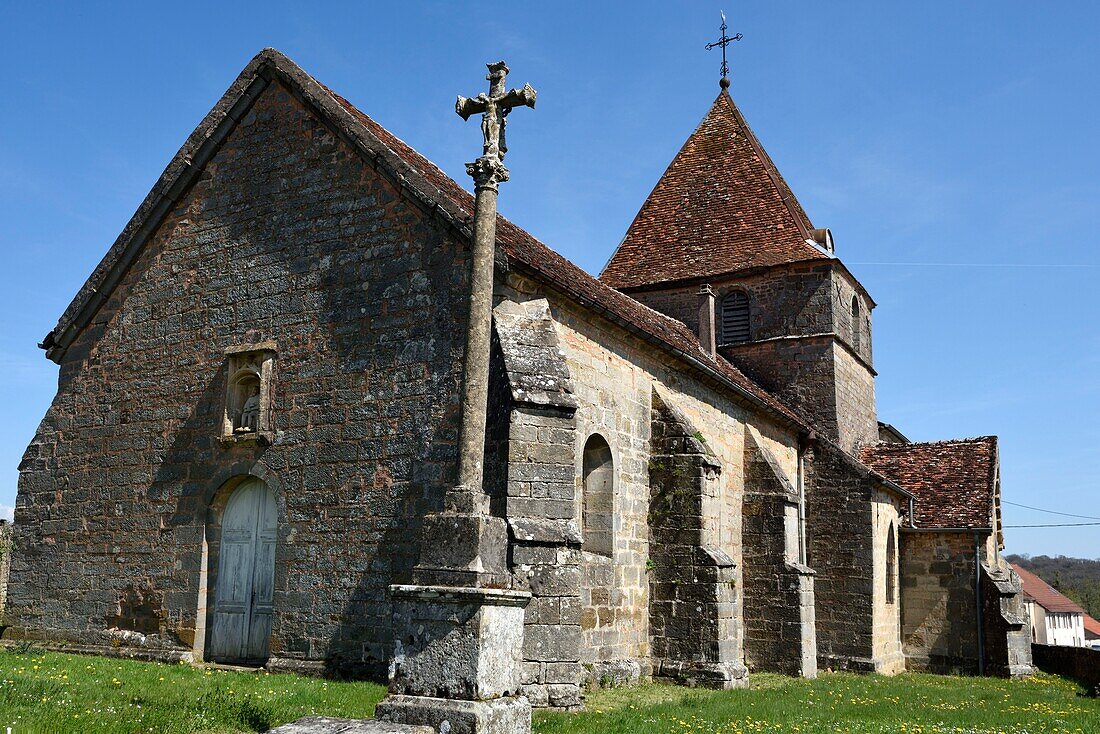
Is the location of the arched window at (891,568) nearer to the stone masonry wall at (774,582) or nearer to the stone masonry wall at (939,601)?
the stone masonry wall at (939,601)

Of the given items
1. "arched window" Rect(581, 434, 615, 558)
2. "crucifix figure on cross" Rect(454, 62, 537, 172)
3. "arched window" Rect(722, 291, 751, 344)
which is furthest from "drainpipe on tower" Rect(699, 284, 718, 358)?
"crucifix figure on cross" Rect(454, 62, 537, 172)

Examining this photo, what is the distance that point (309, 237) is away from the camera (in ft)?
40.9

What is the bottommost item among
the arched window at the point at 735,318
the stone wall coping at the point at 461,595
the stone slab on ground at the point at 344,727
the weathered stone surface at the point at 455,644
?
the stone slab on ground at the point at 344,727

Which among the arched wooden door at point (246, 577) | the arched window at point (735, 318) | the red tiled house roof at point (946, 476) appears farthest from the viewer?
the arched window at point (735, 318)

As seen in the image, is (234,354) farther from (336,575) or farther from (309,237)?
(336,575)

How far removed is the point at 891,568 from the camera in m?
20.8

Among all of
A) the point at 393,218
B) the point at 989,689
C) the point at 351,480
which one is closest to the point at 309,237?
the point at 393,218

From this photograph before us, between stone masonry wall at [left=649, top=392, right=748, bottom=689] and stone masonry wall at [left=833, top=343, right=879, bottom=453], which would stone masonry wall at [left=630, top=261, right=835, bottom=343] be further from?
stone masonry wall at [left=649, top=392, right=748, bottom=689]

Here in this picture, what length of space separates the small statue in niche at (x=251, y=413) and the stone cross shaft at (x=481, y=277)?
547 centimetres

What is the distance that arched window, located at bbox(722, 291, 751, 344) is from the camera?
23.5 meters

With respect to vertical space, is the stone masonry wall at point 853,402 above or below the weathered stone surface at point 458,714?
above

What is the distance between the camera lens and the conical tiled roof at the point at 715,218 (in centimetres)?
2358

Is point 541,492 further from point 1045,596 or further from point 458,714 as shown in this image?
point 1045,596

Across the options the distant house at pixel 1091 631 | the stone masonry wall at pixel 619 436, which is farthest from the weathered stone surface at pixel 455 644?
the distant house at pixel 1091 631
